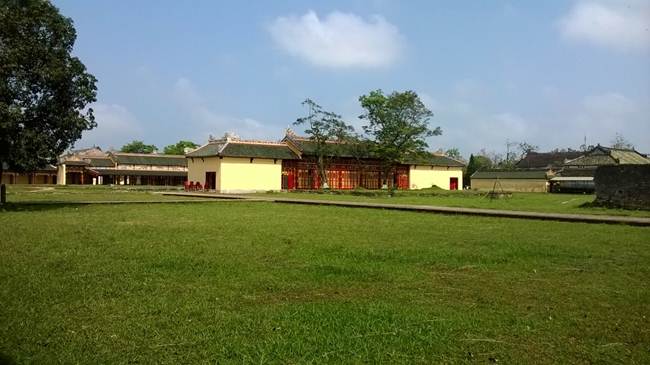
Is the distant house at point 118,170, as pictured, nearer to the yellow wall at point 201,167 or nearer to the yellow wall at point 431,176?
the yellow wall at point 201,167

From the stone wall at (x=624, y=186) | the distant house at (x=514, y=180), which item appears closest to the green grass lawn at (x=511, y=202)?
the stone wall at (x=624, y=186)

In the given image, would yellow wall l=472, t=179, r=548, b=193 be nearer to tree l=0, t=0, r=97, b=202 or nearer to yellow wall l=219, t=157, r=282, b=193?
yellow wall l=219, t=157, r=282, b=193

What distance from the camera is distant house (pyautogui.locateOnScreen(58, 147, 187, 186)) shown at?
226 feet

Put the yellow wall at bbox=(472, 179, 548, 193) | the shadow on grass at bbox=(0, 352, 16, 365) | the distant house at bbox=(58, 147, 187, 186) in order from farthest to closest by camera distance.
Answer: the distant house at bbox=(58, 147, 187, 186)
the yellow wall at bbox=(472, 179, 548, 193)
the shadow on grass at bbox=(0, 352, 16, 365)

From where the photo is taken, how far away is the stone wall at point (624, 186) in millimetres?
21266

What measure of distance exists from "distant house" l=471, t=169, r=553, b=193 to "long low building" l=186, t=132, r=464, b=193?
1150 cm

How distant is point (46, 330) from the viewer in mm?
4523

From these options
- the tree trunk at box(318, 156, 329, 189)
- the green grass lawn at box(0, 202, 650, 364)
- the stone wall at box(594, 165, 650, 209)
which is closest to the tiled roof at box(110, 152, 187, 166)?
the tree trunk at box(318, 156, 329, 189)

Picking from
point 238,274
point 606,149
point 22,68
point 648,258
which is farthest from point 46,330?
point 606,149

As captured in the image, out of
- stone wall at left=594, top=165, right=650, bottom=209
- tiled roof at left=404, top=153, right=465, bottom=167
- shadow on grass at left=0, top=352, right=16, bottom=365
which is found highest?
tiled roof at left=404, top=153, right=465, bottom=167

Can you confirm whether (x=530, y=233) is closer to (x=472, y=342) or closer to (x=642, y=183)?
(x=472, y=342)

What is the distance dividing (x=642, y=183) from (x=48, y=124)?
23.4 m

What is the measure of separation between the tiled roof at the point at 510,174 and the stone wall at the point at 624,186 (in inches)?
1456

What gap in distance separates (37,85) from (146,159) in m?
54.7
